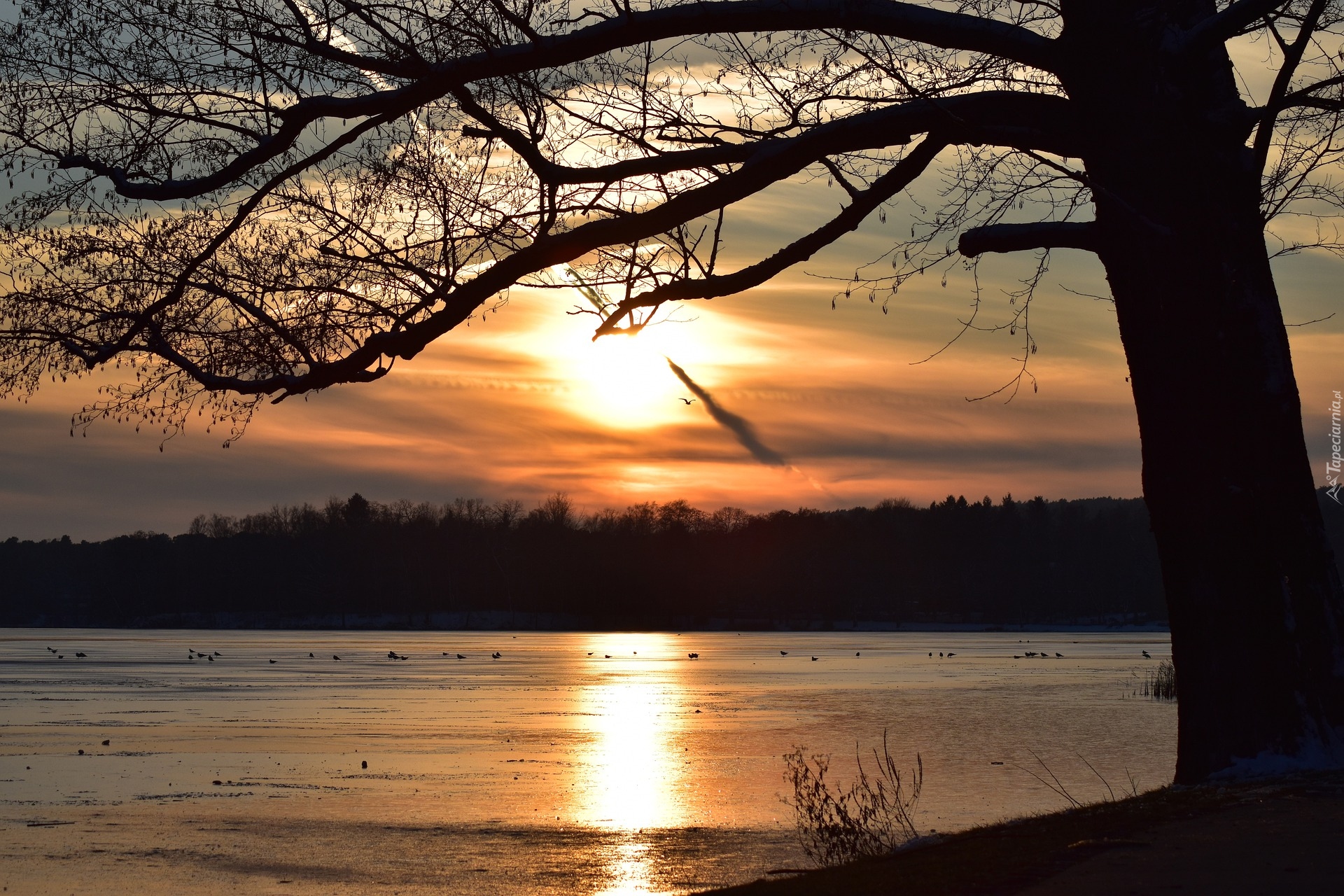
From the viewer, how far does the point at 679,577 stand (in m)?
183

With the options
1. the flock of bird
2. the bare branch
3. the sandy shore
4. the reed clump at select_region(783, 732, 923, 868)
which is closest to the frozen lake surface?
the sandy shore

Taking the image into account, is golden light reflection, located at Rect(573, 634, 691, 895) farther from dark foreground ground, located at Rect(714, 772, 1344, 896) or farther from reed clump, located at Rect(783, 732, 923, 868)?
dark foreground ground, located at Rect(714, 772, 1344, 896)

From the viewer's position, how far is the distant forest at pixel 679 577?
601 ft

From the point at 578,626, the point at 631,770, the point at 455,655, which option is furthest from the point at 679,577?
the point at 631,770

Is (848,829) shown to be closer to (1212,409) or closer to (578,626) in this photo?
(1212,409)

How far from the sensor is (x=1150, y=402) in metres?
9.41

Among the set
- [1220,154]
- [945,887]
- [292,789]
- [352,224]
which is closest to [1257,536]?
[1220,154]

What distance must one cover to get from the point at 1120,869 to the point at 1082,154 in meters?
5.01

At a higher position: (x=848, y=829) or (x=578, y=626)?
(x=848, y=829)

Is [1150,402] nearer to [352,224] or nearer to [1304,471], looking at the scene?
[1304,471]

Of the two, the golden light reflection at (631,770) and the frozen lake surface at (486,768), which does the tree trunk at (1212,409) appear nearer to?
the frozen lake surface at (486,768)

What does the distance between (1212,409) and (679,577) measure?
175 meters

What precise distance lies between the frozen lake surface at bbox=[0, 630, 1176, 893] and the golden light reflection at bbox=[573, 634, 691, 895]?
0.07 m

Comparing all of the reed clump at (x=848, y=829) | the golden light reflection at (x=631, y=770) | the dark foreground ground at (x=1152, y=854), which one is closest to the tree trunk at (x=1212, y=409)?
the dark foreground ground at (x=1152, y=854)
